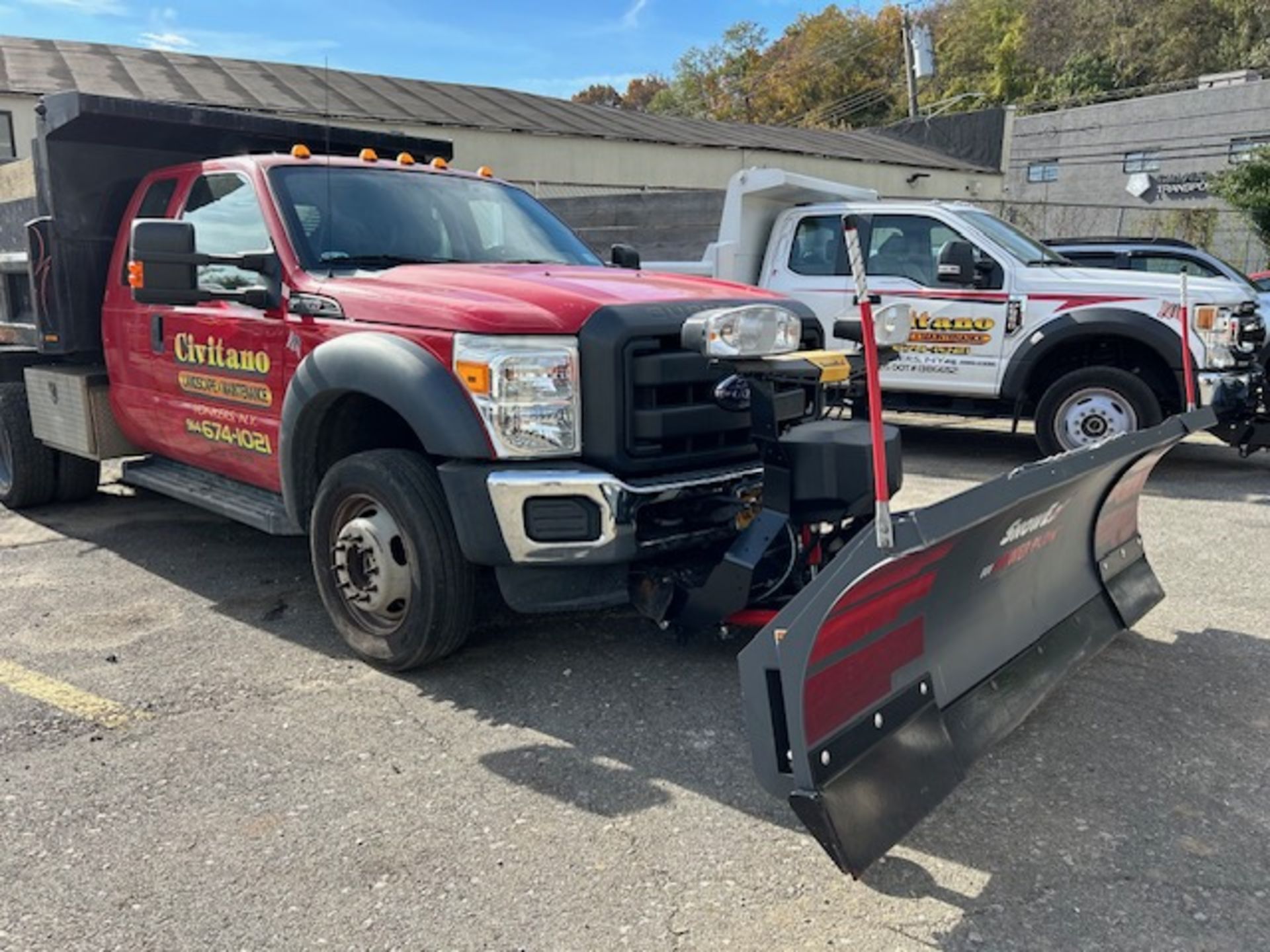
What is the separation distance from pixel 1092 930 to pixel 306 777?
7.67ft

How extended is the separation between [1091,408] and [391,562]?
19.8 ft

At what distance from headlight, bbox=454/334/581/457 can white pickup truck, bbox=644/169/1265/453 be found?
161 inches

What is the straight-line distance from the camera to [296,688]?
4148 millimetres

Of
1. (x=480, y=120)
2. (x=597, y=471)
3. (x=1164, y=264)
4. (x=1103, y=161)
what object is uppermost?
(x=1103, y=161)

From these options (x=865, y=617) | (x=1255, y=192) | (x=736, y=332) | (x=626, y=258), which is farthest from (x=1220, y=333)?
(x=1255, y=192)

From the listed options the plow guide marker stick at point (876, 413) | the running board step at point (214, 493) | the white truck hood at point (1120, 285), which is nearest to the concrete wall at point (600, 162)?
the white truck hood at point (1120, 285)

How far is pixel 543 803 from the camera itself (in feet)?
10.8

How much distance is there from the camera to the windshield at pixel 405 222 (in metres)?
4.73

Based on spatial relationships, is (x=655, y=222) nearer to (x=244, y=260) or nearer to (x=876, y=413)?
(x=244, y=260)

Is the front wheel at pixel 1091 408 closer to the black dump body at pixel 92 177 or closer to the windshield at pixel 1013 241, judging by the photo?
the windshield at pixel 1013 241

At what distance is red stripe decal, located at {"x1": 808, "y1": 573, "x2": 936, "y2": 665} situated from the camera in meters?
2.65

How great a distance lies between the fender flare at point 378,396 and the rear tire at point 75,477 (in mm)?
3173

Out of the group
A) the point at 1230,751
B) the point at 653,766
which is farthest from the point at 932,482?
the point at 653,766

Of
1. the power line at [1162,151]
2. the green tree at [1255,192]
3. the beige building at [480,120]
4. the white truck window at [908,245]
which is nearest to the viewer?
the white truck window at [908,245]
